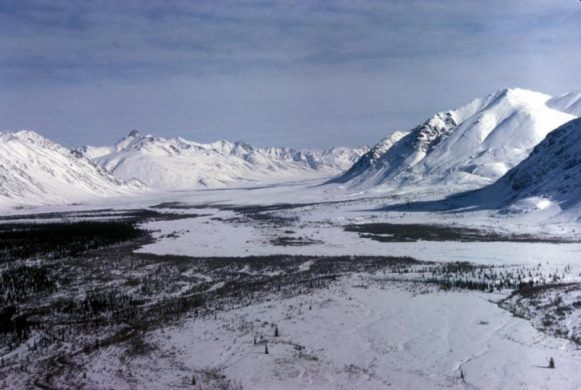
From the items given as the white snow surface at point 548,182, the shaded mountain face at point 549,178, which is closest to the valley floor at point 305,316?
the white snow surface at point 548,182

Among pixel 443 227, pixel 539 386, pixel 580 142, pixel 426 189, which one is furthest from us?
pixel 426 189

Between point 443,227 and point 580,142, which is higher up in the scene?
point 580,142

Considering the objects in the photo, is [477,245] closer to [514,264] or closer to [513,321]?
[514,264]

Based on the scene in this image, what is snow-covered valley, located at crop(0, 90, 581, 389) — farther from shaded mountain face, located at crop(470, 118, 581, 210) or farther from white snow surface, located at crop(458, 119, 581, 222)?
shaded mountain face, located at crop(470, 118, 581, 210)

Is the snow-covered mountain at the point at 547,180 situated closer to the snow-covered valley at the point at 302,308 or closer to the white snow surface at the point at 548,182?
the white snow surface at the point at 548,182

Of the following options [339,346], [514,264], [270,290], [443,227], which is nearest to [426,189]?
[443,227]

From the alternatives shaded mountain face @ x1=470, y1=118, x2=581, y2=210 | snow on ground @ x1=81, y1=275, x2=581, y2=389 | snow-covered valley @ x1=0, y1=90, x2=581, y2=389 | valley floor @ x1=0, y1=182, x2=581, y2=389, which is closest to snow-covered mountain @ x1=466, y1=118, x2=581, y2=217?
shaded mountain face @ x1=470, y1=118, x2=581, y2=210

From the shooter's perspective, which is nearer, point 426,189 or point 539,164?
point 539,164
